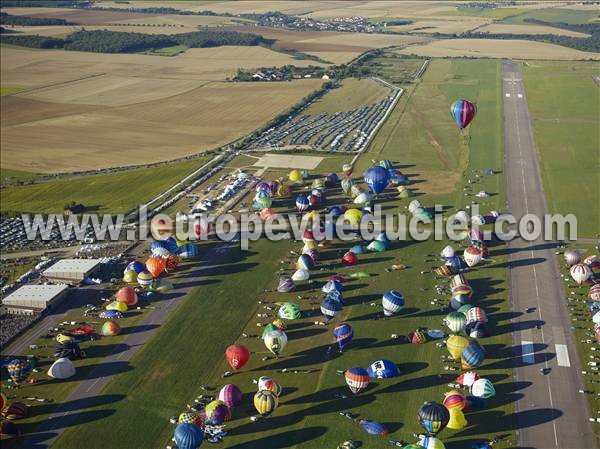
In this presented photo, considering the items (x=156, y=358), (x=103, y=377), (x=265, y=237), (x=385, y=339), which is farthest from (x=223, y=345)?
(x=265, y=237)

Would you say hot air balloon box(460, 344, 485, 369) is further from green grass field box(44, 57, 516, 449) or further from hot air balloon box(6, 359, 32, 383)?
hot air balloon box(6, 359, 32, 383)

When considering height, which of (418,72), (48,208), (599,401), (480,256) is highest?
(418,72)

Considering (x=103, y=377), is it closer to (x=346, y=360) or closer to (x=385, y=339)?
(x=346, y=360)

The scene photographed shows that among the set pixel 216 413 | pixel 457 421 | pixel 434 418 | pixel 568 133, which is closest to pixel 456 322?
pixel 457 421

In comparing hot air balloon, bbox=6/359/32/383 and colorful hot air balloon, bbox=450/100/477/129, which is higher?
colorful hot air balloon, bbox=450/100/477/129

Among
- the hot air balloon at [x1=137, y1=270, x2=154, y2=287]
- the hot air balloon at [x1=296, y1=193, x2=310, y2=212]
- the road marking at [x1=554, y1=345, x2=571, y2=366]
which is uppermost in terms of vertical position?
the hot air balloon at [x1=296, y1=193, x2=310, y2=212]

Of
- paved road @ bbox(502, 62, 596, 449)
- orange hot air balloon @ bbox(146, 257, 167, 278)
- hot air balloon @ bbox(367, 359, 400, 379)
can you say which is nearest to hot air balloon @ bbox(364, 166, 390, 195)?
paved road @ bbox(502, 62, 596, 449)
